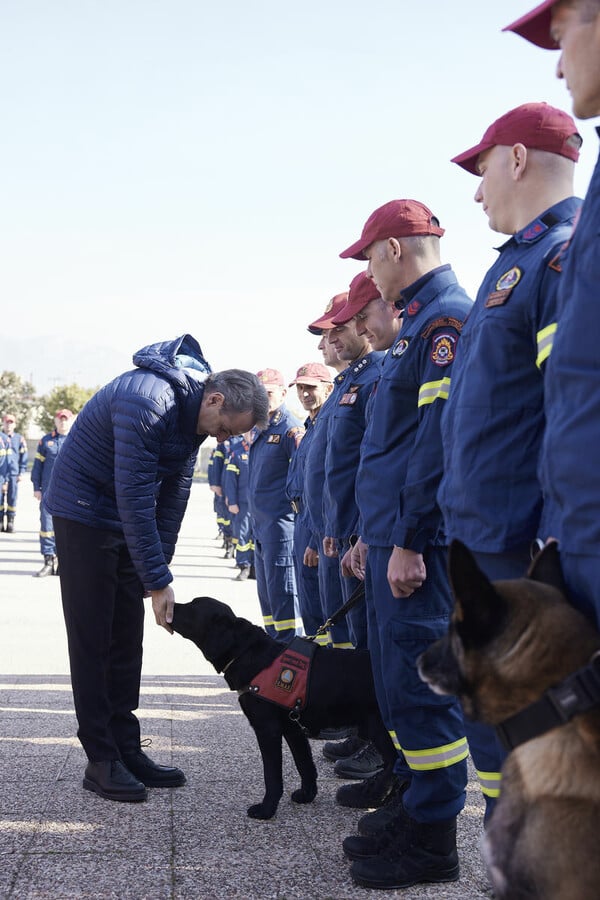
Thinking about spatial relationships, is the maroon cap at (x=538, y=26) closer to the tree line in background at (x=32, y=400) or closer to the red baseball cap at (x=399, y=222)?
the red baseball cap at (x=399, y=222)

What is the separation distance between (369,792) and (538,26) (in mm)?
3709

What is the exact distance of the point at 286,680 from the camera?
463 cm

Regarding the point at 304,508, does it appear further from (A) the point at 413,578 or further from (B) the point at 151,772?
(A) the point at 413,578

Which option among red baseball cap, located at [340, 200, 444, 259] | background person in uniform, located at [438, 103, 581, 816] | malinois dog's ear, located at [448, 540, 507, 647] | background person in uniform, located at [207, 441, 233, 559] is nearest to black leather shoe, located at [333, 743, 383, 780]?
background person in uniform, located at [438, 103, 581, 816]

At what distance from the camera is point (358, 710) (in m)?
4.70

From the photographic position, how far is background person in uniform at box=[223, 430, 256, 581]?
53.8ft

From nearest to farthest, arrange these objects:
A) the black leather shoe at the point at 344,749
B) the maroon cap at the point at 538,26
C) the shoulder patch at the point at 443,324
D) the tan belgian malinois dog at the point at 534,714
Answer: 1. the tan belgian malinois dog at the point at 534,714
2. the maroon cap at the point at 538,26
3. the shoulder patch at the point at 443,324
4. the black leather shoe at the point at 344,749

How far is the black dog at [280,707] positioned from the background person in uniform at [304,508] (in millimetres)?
2294

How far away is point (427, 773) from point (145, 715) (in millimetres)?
3153

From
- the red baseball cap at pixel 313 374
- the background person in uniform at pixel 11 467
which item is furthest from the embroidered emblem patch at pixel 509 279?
the background person in uniform at pixel 11 467

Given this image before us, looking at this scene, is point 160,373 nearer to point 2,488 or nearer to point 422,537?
point 422,537

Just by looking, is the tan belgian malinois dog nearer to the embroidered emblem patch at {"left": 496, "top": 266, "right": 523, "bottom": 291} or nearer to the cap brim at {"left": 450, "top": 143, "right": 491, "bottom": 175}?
the embroidered emblem patch at {"left": 496, "top": 266, "right": 523, "bottom": 291}

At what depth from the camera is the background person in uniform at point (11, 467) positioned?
877 inches

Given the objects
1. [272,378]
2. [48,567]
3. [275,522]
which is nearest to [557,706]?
[275,522]
